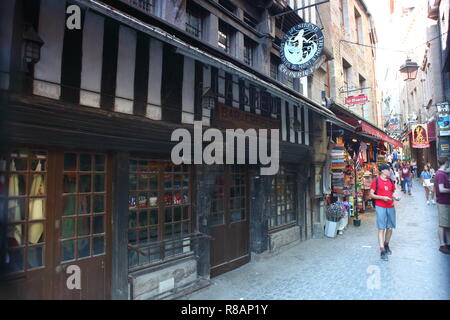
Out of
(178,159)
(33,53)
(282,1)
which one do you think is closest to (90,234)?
(178,159)

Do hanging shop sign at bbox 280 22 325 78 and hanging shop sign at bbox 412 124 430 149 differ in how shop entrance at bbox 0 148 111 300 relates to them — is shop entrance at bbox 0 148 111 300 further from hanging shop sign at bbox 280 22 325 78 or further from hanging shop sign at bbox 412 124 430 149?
hanging shop sign at bbox 412 124 430 149

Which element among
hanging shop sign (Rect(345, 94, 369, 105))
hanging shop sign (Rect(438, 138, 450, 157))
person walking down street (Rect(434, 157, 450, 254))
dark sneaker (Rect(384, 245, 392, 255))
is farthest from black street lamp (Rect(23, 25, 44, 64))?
hanging shop sign (Rect(438, 138, 450, 157))

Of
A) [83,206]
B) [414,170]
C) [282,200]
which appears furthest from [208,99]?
[414,170]

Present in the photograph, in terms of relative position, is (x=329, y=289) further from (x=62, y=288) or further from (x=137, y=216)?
(x=62, y=288)

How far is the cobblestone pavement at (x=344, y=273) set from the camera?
470 centimetres

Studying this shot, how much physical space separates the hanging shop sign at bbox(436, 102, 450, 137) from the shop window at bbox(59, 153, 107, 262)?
45.1 feet

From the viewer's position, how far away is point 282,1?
8.47 metres

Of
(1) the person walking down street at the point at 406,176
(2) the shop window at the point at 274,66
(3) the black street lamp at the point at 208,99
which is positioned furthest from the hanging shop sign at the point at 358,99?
(3) the black street lamp at the point at 208,99

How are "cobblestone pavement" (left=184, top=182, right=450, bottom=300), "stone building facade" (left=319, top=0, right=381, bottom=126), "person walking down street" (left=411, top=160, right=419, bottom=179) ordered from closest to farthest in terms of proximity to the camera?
1. "cobblestone pavement" (left=184, top=182, right=450, bottom=300)
2. "stone building facade" (left=319, top=0, right=381, bottom=126)
3. "person walking down street" (left=411, top=160, right=419, bottom=179)

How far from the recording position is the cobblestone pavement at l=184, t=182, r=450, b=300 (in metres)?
4.70

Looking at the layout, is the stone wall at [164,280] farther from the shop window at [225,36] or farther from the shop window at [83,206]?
the shop window at [225,36]

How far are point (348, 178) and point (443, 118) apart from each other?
5.23 metres

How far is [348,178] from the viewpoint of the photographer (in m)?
11.4

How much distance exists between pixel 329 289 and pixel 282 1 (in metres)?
7.59
